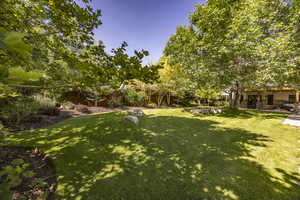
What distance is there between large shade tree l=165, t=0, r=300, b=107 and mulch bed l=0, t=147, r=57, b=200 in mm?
8330

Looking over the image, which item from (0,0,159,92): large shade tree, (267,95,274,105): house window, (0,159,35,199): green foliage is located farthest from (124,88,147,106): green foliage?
(267,95,274,105): house window

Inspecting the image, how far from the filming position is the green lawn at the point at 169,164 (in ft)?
6.80

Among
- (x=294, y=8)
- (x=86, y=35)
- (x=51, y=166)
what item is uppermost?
(x=294, y=8)

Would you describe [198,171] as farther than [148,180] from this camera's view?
Yes

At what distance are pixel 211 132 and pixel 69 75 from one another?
5303 millimetres

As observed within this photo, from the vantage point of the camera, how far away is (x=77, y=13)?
2361 millimetres

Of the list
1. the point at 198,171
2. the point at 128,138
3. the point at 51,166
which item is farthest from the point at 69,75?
the point at 198,171

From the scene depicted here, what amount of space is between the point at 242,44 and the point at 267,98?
53.2 ft

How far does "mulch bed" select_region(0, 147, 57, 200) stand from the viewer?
201 centimetres

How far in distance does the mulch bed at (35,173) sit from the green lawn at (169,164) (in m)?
0.16

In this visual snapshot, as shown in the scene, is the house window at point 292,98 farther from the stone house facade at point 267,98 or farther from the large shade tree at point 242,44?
the large shade tree at point 242,44

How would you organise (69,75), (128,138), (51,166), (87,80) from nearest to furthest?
(87,80), (69,75), (51,166), (128,138)

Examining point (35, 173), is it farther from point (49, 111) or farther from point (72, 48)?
point (49, 111)

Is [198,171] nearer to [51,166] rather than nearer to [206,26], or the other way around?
[51,166]
